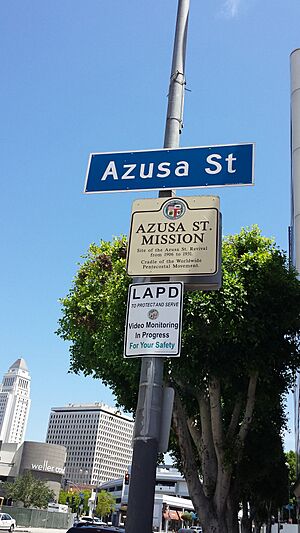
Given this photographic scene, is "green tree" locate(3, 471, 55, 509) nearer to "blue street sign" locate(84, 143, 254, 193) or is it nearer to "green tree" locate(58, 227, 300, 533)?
"green tree" locate(58, 227, 300, 533)

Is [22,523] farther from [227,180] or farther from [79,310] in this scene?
[227,180]

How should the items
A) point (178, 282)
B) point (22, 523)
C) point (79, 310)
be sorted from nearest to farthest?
point (178, 282) → point (79, 310) → point (22, 523)

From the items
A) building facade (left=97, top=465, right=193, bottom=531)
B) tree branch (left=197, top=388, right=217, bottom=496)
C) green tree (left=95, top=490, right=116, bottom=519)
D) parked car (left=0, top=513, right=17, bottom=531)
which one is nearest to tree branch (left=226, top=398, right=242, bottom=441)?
tree branch (left=197, top=388, right=217, bottom=496)

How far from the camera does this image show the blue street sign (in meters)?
4.84

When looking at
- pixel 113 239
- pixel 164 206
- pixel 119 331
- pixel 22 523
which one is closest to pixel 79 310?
pixel 113 239

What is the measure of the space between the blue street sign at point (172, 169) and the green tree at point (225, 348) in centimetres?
859

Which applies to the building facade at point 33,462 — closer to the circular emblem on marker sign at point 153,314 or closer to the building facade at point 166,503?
the building facade at point 166,503

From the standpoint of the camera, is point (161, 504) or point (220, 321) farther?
point (161, 504)

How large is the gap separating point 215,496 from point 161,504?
8404 centimetres

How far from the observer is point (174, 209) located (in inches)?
185

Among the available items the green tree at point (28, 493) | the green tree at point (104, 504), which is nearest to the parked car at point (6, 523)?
the green tree at point (28, 493)

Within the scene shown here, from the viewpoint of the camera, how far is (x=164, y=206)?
187 inches

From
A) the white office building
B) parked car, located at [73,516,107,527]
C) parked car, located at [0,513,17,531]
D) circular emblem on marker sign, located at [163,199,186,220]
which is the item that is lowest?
parked car, located at [0,513,17,531]

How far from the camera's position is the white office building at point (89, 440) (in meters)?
159
